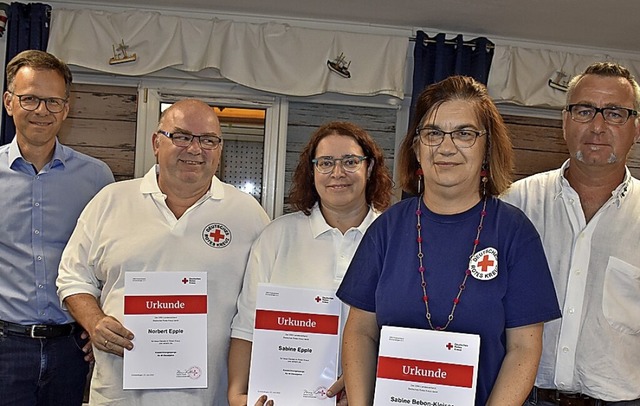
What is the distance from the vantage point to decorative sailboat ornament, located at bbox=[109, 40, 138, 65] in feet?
12.5

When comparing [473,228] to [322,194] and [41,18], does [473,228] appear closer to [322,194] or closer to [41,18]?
[322,194]

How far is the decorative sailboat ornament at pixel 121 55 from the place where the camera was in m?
3.81

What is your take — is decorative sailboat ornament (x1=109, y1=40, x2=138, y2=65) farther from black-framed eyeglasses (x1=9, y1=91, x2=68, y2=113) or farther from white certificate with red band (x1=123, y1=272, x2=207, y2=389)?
white certificate with red band (x1=123, y1=272, x2=207, y2=389)

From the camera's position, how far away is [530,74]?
4148 mm

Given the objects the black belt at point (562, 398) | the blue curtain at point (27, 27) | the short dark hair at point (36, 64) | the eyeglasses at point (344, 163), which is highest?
the blue curtain at point (27, 27)

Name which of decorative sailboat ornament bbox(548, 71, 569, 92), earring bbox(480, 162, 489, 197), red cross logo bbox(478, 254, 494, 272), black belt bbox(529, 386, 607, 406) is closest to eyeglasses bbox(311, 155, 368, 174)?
earring bbox(480, 162, 489, 197)

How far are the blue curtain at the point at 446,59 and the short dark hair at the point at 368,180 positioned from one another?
2008 mm

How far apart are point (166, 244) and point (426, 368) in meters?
0.92

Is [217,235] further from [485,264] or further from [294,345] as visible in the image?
[485,264]

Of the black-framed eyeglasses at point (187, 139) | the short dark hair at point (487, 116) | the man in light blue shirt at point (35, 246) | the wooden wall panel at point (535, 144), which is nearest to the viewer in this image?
the short dark hair at point (487, 116)

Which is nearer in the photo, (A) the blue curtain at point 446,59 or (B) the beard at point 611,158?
(B) the beard at point 611,158

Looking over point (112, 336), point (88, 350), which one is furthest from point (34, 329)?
point (112, 336)

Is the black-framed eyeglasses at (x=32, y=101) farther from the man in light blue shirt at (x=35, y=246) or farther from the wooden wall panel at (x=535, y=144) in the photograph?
the wooden wall panel at (x=535, y=144)

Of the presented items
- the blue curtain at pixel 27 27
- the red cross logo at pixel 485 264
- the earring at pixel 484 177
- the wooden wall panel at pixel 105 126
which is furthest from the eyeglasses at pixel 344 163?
the blue curtain at pixel 27 27
